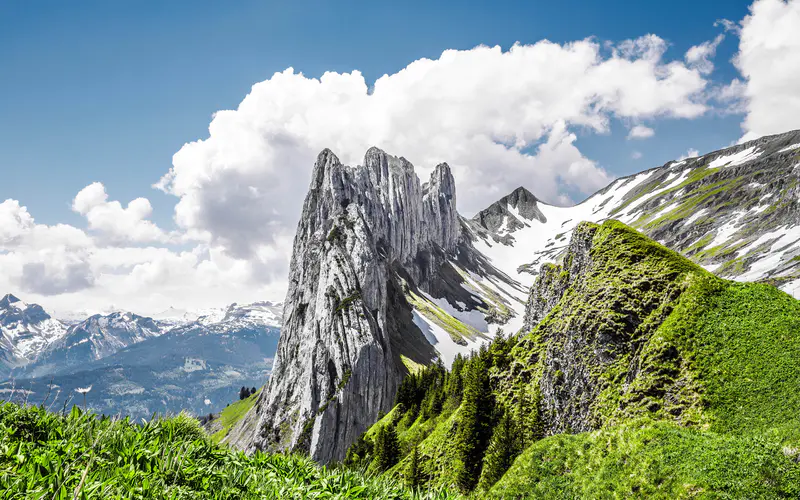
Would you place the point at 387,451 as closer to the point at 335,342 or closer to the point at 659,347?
the point at 659,347

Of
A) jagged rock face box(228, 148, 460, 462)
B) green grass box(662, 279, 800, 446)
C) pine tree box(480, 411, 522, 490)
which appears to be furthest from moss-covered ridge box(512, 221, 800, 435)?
jagged rock face box(228, 148, 460, 462)

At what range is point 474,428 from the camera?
37.8 m

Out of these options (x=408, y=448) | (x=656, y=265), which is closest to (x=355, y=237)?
(x=408, y=448)

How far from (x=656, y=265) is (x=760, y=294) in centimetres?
646

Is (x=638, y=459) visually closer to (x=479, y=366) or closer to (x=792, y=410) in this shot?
(x=792, y=410)

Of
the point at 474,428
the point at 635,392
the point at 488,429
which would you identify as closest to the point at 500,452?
the point at 488,429

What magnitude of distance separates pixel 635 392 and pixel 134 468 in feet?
89.5

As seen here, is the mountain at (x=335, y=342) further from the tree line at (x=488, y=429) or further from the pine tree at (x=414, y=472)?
the pine tree at (x=414, y=472)

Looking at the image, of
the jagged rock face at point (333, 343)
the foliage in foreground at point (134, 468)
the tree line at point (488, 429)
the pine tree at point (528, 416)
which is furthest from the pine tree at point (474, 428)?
the jagged rock face at point (333, 343)

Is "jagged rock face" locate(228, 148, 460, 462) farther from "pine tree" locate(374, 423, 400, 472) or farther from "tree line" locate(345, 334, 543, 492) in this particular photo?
"tree line" locate(345, 334, 543, 492)

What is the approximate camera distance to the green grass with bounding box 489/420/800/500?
15.7m

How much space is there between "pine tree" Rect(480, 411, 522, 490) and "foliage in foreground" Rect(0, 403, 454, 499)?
22390 mm

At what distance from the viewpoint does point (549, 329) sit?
1448 inches

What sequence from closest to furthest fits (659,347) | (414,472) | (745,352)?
(745,352), (659,347), (414,472)
